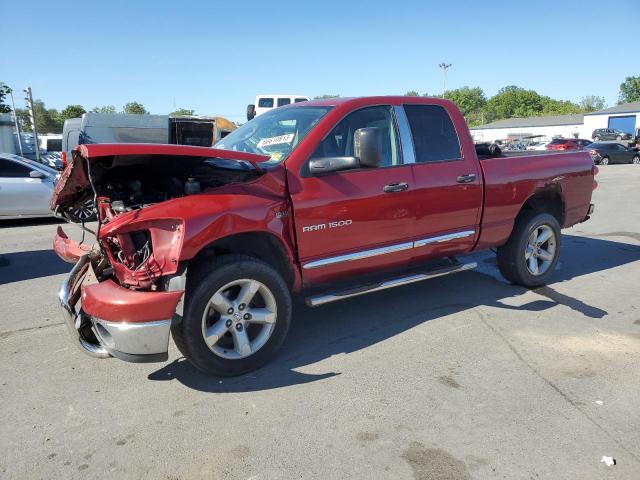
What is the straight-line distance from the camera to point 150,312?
2973 mm

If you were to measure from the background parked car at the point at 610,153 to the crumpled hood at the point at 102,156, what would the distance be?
3306cm

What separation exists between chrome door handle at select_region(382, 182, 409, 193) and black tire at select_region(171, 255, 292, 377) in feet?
3.84

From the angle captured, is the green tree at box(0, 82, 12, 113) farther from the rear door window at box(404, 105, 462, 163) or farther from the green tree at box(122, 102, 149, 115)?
the green tree at box(122, 102, 149, 115)

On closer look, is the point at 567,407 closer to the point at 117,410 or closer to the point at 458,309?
the point at 458,309

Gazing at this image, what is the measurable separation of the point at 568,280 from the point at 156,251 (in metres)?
4.79

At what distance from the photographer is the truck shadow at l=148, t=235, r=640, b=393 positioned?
11.5 feet

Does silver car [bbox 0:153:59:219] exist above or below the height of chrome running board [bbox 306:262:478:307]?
above

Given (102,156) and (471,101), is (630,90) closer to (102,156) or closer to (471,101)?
(471,101)

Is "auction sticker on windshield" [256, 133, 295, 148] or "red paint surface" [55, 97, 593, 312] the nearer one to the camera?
"red paint surface" [55, 97, 593, 312]

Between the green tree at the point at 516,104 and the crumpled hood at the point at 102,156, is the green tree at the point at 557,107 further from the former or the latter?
the crumpled hood at the point at 102,156

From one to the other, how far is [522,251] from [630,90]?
4327 inches

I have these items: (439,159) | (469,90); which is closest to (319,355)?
(439,159)

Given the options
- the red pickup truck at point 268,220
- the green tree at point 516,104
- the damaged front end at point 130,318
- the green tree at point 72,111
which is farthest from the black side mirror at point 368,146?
the green tree at point 516,104

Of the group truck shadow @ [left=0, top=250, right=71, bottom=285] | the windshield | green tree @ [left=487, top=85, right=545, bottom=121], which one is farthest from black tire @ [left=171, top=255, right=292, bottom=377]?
green tree @ [left=487, top=85, right=545, bottom=121]
